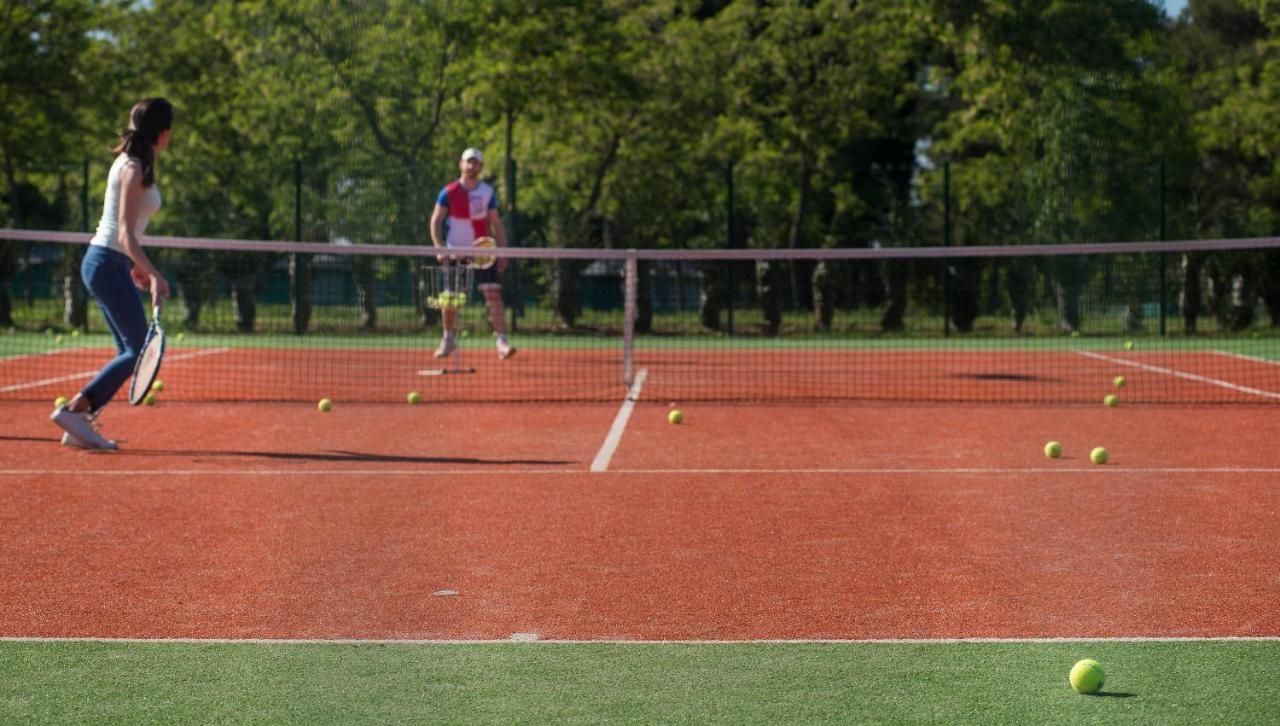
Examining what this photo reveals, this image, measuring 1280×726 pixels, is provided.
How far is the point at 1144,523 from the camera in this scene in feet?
20.9

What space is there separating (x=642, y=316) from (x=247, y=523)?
17263 millimetres

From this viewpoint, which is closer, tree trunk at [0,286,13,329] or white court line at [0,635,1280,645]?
white court line at [0,635,1280,645]

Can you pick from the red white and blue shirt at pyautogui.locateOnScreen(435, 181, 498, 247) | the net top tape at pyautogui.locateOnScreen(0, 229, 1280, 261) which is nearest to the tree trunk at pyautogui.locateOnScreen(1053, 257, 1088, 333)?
the net top tape at pyautogui.locateOnScreen(0, 229, 1280, 261)

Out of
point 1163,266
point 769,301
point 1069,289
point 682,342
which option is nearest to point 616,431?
point 682,342

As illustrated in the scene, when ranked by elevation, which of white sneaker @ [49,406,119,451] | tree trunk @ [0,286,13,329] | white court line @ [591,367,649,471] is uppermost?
tree trunk @ [0,286,13,329]

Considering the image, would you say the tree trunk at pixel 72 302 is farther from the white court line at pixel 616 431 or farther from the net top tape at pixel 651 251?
the white court line at pixel 616 431

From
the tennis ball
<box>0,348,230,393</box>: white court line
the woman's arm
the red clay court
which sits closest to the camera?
the tennis ball

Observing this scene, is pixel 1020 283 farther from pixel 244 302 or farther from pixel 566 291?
pixel 244 302

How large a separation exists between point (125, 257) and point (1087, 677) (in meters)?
5.94

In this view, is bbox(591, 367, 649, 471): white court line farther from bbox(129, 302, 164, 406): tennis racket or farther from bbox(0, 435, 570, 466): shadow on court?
bbox(129, 302, 164, 406): tennis racket

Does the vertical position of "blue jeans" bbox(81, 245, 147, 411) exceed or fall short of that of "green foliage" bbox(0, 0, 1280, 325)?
it falls short

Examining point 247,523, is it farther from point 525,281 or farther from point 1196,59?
point 1196,59

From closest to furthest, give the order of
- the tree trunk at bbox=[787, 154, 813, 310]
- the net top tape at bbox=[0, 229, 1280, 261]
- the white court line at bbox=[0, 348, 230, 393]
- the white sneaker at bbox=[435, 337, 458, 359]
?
1. the net top tape at bbox=[0, 229, 1280, 261]
2. the white court line at bbox=[0, 348, 230, 393]
3. the white sneaker at bbox=[435, 337, 458, 359]
4. the tree trunk at bbox=[787, 154, 813, 310]

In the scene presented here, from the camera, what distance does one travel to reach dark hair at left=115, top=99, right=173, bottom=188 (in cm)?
801
